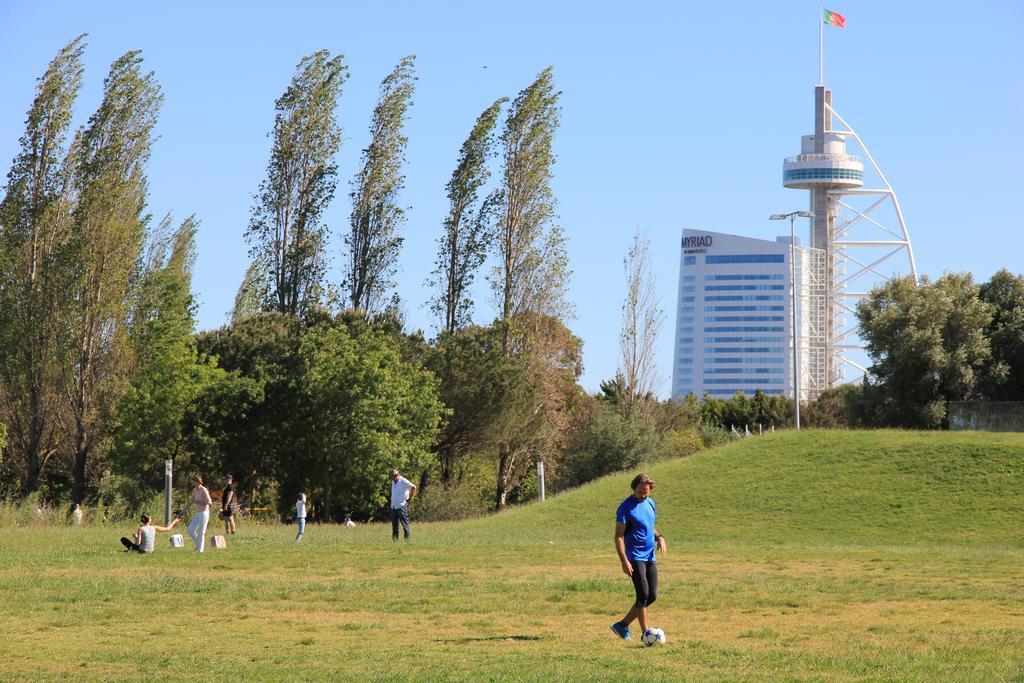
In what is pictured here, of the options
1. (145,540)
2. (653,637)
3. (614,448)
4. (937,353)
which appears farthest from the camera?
(614,448)

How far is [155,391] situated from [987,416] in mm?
35845

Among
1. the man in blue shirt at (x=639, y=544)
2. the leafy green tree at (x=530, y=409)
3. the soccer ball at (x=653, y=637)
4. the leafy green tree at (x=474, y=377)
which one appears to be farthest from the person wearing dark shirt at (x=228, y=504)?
the leafy green tree at (x=530, y=409)

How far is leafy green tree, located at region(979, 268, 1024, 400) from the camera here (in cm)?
5884

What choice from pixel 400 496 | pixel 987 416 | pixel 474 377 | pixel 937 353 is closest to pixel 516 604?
pixel 400 496

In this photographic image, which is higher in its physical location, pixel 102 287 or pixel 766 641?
pixel 102 287

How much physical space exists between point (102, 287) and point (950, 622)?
145 feet

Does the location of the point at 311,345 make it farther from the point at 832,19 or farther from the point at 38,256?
the point at 832,19

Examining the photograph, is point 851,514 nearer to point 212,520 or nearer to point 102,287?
point 212,520

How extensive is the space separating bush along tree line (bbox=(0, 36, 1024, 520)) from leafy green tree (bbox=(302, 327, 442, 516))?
102 millimetres

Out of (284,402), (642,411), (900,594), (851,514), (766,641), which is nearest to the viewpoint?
(766,641)

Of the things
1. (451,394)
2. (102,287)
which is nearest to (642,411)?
(451,394)

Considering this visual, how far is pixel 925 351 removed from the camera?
5759cm

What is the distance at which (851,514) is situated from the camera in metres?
41.5

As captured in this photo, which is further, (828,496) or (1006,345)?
(1006,345)
